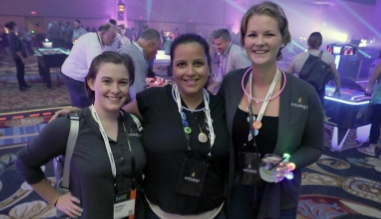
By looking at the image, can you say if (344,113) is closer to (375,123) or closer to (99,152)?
(375,123)

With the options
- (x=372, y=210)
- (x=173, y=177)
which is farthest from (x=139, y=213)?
(x=372, y=210)

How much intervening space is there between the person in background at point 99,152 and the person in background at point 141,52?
5.32 ft

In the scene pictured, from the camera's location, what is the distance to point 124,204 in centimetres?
121

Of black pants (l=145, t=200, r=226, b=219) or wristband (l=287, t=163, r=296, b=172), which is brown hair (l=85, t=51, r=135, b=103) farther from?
wristband (l=287, t=163, r=296, b=172)

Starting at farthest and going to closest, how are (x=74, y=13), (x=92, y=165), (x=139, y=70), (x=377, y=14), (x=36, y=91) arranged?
(x=377, y=14) < (x=74, y=13) < (x=36, y=91) < (x=139, y=70) < (x=92, y=165)

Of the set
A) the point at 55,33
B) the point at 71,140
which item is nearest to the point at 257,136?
the point at 71,140

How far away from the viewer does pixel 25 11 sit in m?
11.4

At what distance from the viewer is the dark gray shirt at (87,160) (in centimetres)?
113

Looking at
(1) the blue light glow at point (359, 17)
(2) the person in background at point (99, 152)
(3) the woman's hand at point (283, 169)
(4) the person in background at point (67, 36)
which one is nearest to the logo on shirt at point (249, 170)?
(3) the woman's hand at point (283, 169)

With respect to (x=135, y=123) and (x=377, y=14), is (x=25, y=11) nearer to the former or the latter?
(x=135, y=123)

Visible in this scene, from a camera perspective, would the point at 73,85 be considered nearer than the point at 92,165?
No

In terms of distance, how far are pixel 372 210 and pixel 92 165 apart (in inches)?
108

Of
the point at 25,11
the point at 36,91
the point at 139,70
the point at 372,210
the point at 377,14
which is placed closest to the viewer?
the point at 372,210

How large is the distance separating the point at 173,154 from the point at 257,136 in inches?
15.5
